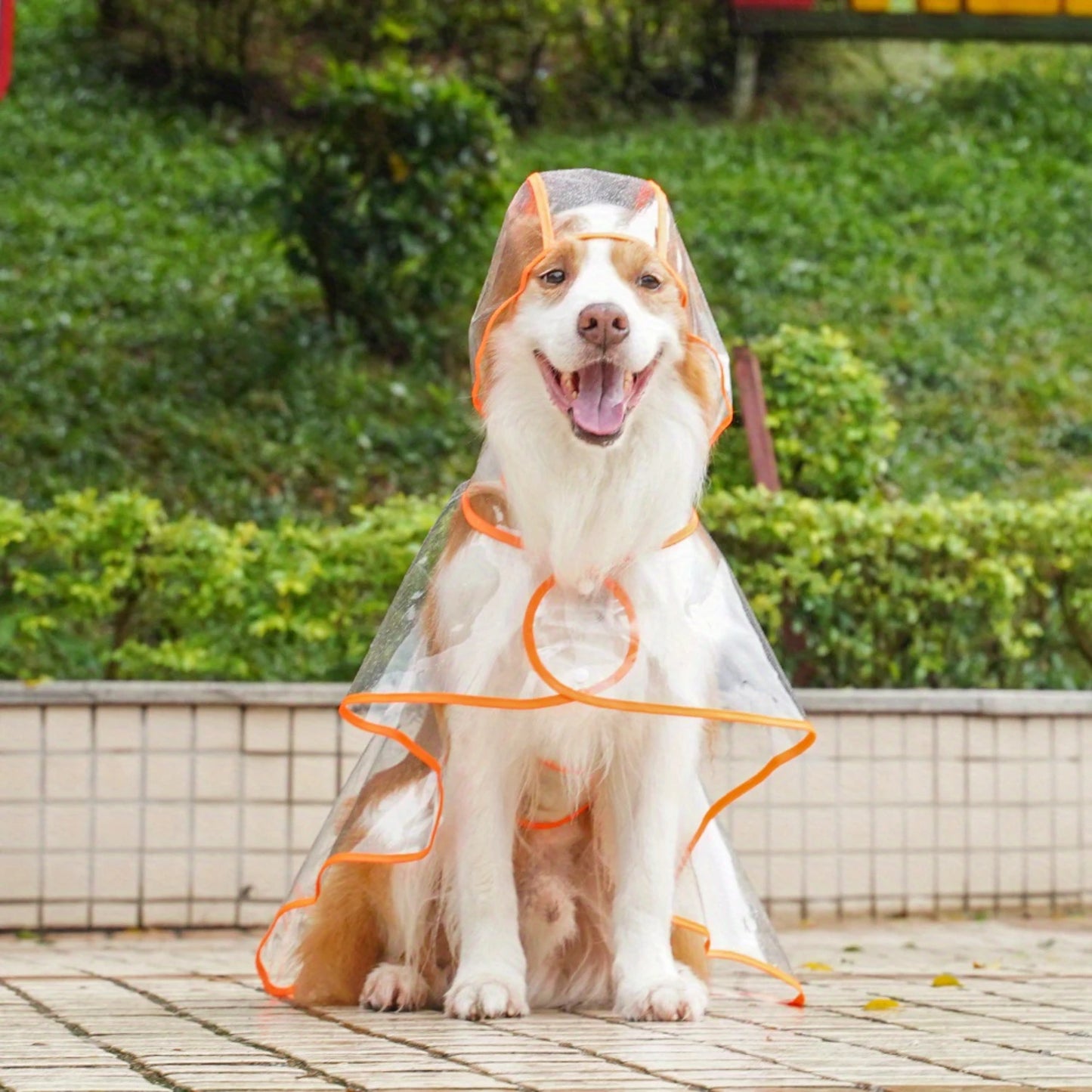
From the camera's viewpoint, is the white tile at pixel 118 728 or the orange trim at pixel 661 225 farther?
the white tile at pixel 118 728

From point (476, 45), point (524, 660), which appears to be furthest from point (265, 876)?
point (476, 45)

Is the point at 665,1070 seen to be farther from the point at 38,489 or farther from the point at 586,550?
the point at 38,489

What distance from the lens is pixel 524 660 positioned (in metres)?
3.36

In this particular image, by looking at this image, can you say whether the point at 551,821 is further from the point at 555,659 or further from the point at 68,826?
the point at 68,826

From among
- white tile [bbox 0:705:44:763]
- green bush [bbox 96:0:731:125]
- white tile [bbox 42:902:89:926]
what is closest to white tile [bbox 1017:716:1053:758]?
white tile [bbox 42:902:89:926]

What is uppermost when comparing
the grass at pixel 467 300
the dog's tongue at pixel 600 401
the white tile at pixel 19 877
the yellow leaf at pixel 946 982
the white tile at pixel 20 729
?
the grass at pixel 467 300

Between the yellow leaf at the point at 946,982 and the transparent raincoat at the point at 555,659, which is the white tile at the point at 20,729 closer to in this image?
the transparent raincoat at the point at 555,659

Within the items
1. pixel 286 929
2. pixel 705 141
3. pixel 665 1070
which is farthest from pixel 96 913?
pixel 705 141

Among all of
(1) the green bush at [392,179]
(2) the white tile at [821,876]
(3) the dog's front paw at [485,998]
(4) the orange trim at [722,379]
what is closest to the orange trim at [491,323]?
(4) the orange trim at [722,379]

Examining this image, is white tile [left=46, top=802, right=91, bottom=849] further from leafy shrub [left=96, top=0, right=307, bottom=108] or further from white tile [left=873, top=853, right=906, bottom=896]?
leafy shrub [left=96, top=0, right=307, bottom=108]

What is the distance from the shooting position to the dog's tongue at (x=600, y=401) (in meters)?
3.26

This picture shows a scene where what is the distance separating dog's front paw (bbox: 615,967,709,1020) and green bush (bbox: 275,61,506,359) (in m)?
7.49

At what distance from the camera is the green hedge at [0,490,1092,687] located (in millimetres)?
5777

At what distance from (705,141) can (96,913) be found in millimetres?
10932
